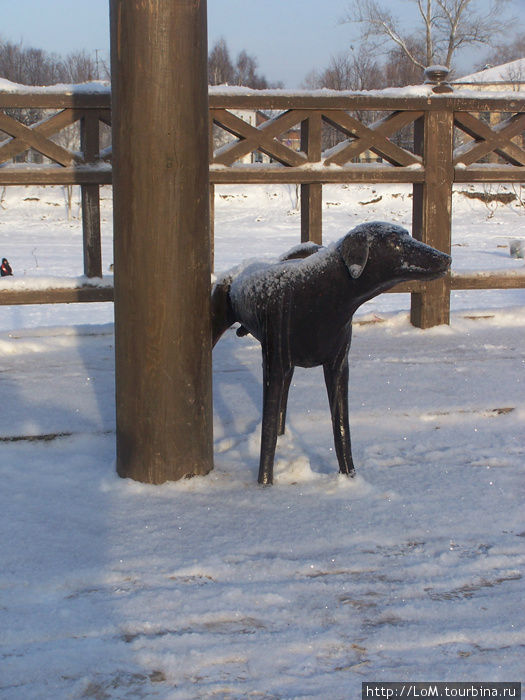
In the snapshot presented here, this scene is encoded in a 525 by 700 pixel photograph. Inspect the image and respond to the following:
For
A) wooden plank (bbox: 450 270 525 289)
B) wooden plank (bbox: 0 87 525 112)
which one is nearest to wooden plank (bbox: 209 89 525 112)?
wooden plank (bbox: 0 87 525 112)

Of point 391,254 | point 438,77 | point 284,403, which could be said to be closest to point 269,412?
point 284,403

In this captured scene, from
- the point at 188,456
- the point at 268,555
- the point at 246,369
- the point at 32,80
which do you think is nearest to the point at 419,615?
the point at 268,555

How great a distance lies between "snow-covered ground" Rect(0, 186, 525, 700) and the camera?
6.39 ft

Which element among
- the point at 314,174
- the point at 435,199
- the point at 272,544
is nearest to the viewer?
the point at 272,544

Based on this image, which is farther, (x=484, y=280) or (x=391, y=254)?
(x=484, y=280)

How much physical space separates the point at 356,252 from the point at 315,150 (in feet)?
10.6

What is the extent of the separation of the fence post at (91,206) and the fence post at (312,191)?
1.46m

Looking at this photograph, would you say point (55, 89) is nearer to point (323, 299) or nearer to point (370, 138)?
point (370, 138)

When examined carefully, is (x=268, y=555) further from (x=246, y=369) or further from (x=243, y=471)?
(x=246, y=369)

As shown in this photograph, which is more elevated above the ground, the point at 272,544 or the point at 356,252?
the point at 356,252

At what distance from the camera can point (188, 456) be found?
3182 mm

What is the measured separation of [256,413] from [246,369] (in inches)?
36.5

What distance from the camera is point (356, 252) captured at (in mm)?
2811


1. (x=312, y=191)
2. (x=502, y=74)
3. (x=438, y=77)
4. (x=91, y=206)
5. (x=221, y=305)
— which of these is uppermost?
(x=502, y=74)
